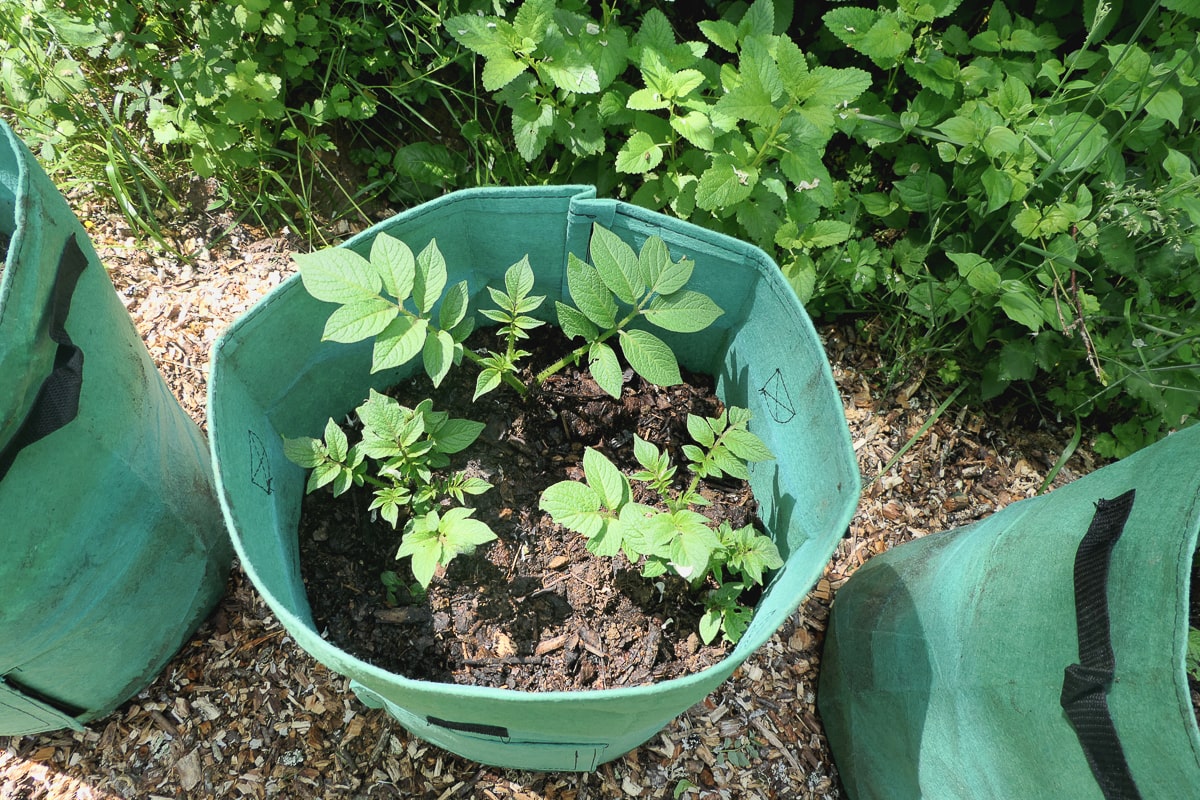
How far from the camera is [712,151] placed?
1.36 metres

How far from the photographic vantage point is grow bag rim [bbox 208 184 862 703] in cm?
81

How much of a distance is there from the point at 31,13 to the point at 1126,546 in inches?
87.8

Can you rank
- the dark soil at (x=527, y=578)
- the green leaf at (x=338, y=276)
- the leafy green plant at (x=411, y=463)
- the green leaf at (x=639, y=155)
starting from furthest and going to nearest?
the green leaf at (x=639, y=155) < the dark soil at (x=527, y=578) < the leafy green plant at (x=411, y=463) < the green leaf at (x=338, y=276)

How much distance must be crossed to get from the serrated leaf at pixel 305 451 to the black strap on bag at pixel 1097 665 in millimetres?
1030

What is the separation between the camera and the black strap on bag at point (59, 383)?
89cm

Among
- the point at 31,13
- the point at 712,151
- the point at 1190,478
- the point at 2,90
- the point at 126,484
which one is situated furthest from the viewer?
the point at 2,90

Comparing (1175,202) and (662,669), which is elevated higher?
(1175,202)

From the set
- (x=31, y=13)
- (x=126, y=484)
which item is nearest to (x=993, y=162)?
(x=126, y=484)

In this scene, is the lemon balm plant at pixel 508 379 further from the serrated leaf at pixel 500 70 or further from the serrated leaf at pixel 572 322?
the serrated leaf at pixel 500 70

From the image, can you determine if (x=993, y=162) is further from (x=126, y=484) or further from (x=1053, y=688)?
(x=126, y=484)

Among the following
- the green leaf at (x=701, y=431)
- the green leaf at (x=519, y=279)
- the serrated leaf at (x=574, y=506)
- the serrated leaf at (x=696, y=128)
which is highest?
the serrated leaf at (x=696, y=128)

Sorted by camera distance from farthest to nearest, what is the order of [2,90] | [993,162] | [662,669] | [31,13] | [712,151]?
[2,90] → [31,13] → [993,162] → [712,151] → [662,669]

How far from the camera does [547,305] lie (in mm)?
1433

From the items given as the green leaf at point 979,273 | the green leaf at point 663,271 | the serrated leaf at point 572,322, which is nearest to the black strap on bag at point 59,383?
the serrated leaf at point 572,322
